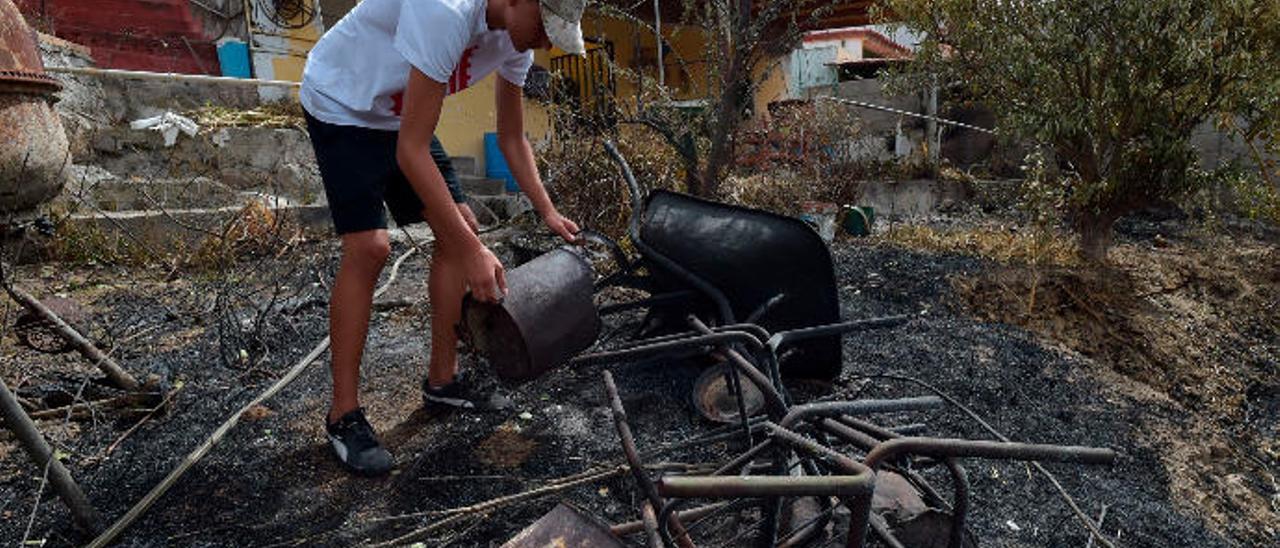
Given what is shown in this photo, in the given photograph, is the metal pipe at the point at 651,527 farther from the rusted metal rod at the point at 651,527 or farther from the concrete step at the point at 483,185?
the concrete step at the point at 483,185

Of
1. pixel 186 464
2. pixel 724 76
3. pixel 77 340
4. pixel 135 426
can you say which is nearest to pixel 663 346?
pixel 186 464

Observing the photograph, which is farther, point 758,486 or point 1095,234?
point 1095,234

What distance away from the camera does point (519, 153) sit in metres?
2.69

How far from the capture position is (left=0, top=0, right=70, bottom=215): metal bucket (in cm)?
284

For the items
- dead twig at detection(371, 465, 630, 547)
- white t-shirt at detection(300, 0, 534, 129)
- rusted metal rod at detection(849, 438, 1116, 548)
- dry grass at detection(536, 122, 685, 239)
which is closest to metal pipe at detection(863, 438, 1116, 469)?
rusted metal rod at detection(849, 438, 1116, 548)

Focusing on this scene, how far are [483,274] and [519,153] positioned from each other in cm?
87

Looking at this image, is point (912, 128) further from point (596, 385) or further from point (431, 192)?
point (431, 192)

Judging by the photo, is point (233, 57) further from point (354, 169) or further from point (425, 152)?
point (425, 152)

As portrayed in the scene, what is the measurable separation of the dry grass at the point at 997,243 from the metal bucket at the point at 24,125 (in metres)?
5.56

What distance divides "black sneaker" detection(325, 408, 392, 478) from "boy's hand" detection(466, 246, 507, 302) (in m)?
0.67

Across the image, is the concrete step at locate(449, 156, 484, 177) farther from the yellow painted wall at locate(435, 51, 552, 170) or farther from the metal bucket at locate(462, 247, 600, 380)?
the metal bucket at locate(462, 247, 600, 380)

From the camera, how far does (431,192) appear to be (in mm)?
1880

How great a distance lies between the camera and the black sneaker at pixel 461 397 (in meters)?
2.66

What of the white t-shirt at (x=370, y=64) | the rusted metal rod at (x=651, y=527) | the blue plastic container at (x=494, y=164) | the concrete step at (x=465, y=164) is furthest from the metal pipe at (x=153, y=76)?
the rusted metal rod at (x=651, y=527)
